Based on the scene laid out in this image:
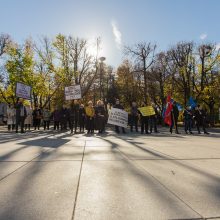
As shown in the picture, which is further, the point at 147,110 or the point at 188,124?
the point at 188,124

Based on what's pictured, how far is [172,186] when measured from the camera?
15.4ft

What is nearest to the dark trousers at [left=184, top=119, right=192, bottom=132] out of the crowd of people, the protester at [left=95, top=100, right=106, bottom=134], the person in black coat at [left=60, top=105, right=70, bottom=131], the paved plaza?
the crowd of people

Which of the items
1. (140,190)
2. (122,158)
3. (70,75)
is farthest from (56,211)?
(70,75)

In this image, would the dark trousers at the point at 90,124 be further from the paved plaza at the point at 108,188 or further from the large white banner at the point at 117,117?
the paved plaza at the point at 108,188

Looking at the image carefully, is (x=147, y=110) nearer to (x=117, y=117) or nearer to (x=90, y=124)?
(x=117, y=117)

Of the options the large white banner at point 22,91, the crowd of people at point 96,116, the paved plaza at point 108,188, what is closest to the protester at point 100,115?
the crowd of people at point 96,116

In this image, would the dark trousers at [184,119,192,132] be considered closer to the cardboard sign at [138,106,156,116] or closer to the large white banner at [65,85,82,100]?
the cardboard sign at [138,106,156,116]

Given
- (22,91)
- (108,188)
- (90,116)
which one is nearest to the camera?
(108,188)

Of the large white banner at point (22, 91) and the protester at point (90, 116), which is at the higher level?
the large white banner at point (22, 91)

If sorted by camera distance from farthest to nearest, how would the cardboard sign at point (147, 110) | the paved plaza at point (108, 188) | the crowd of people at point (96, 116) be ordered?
the cardboard sign at point (147, 110) → the crowd of people at point (96, 116) → the paved plaza at point (108, 188)

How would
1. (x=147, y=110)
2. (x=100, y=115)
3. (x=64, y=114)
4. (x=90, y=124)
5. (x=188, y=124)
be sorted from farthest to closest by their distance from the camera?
(x=64, y=114) < (x=188, y=124) < (x=147, y=110) < (x=90, y=124) < (x=100, y=115)

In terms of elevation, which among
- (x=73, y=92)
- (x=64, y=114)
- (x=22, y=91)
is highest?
(x=22, y=91)

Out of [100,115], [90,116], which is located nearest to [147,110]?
[100,115]

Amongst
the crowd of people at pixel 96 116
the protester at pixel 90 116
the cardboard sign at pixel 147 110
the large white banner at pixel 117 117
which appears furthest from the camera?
the large white banner at pixel 117 117
